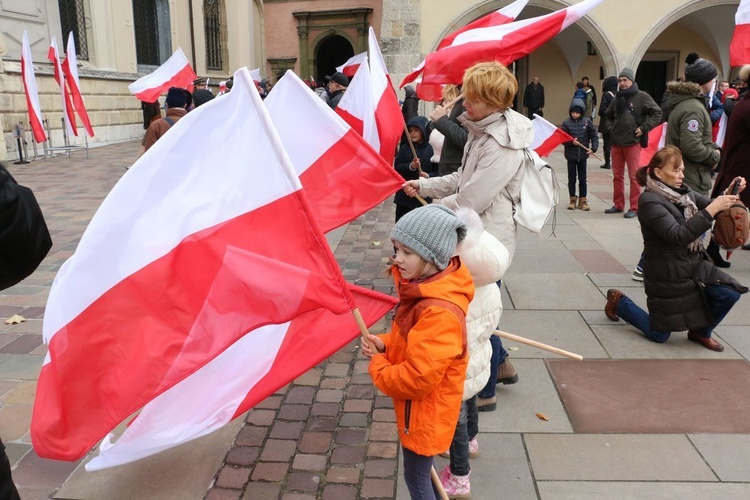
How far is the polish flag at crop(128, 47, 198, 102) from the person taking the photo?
11.5 m

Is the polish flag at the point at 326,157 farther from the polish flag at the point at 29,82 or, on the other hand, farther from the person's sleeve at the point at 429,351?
the polish flag at the point at 29,82

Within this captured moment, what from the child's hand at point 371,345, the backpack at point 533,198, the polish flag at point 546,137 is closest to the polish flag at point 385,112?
the backpack at point 533,198

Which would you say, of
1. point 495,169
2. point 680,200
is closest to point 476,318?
point 495,169

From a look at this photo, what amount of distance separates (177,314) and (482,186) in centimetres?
186

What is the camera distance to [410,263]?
7.62ft

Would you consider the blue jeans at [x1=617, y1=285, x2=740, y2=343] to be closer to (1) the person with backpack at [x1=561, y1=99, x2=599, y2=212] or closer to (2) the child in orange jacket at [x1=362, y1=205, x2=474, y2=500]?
(2) the child in orange jacket at [x1=362, y1=205, x2=474, y2=500]

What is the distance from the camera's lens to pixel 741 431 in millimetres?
3461

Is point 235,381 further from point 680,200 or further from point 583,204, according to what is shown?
point 583,204

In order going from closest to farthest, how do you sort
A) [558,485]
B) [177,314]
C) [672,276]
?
[177,314], [558,485], [672,276]

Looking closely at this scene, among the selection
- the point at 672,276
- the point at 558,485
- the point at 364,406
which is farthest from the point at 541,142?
the point at 558,485

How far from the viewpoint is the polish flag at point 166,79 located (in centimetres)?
1153

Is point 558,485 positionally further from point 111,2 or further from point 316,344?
point 111,2

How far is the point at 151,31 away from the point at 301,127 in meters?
21.6

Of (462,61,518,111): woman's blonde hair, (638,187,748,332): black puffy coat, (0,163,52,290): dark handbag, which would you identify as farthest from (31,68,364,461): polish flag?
(638,187,748,332): black puffy coat
